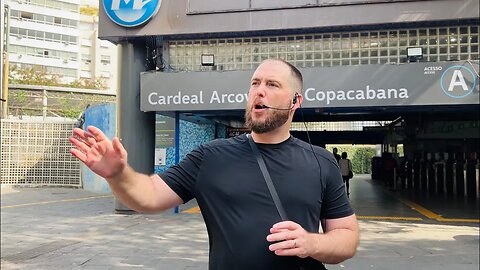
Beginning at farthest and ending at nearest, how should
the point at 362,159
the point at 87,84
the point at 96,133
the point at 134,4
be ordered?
the point at 87,84
the point at 362,159
the point at 134,4
the point at 96,133

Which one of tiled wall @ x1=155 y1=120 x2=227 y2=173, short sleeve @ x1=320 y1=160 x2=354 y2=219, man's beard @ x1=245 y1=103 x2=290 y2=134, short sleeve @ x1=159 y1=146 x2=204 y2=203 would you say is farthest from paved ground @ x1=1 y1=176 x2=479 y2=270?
man's beard @ x1=245 y1=103 x2=290 y2=134

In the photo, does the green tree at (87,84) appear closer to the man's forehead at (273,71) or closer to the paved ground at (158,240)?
the paved ground at (158,240)

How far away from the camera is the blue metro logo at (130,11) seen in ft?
32.4

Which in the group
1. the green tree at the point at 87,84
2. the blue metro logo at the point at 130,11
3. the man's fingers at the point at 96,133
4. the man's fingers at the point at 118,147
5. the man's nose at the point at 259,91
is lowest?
the man's fingers at the point at 118,147

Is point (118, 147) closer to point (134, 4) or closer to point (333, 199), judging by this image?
point (333, 199)

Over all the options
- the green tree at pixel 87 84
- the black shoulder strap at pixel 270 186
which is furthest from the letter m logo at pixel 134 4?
the green tree at pixel 87 84

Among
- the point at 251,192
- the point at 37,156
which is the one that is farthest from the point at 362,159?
the point at 251,192

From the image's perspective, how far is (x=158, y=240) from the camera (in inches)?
302

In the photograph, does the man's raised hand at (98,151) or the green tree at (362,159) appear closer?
the man's raised hand at (98,151)

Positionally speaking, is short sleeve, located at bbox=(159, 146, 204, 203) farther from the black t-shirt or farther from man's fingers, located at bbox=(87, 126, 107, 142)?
man's fingers, located at bbox=(87, 126, 107, 142)

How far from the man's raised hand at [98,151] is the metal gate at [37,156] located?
16790 millimetres

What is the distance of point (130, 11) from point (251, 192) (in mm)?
8874

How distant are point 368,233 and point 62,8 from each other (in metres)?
6.17

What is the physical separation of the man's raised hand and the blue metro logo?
28.4ft
